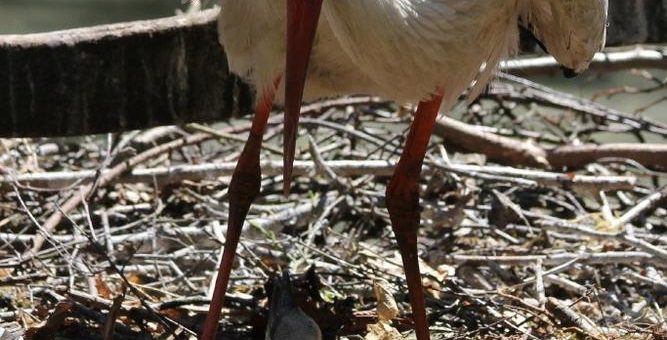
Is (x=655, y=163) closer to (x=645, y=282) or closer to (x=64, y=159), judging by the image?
(x=645, y=282)

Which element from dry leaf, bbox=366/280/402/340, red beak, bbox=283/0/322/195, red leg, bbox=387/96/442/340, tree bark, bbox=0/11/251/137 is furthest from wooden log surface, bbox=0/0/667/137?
red beak, bbox=283/0/322/195

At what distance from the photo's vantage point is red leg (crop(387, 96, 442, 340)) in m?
4.01

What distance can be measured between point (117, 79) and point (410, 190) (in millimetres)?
1109

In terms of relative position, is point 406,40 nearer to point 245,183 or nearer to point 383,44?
point 383,44

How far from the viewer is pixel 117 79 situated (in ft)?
14.0

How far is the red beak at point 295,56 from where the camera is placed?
3.16 metres

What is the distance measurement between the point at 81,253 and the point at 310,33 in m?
1.66

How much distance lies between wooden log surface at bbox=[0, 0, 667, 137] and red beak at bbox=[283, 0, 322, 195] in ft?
3.97

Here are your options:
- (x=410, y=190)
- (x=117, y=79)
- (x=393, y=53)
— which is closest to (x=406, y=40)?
(x=393, y=53)

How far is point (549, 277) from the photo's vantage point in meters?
4.35

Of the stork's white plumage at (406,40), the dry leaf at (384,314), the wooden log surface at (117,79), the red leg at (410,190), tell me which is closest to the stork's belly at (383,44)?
the stork's white plumage at (406,40)

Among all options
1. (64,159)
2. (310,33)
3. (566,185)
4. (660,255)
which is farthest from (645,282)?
(64,159)

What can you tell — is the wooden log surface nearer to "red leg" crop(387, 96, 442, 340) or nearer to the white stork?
the white stork

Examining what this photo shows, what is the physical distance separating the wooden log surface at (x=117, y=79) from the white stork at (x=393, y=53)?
41 centimetres
